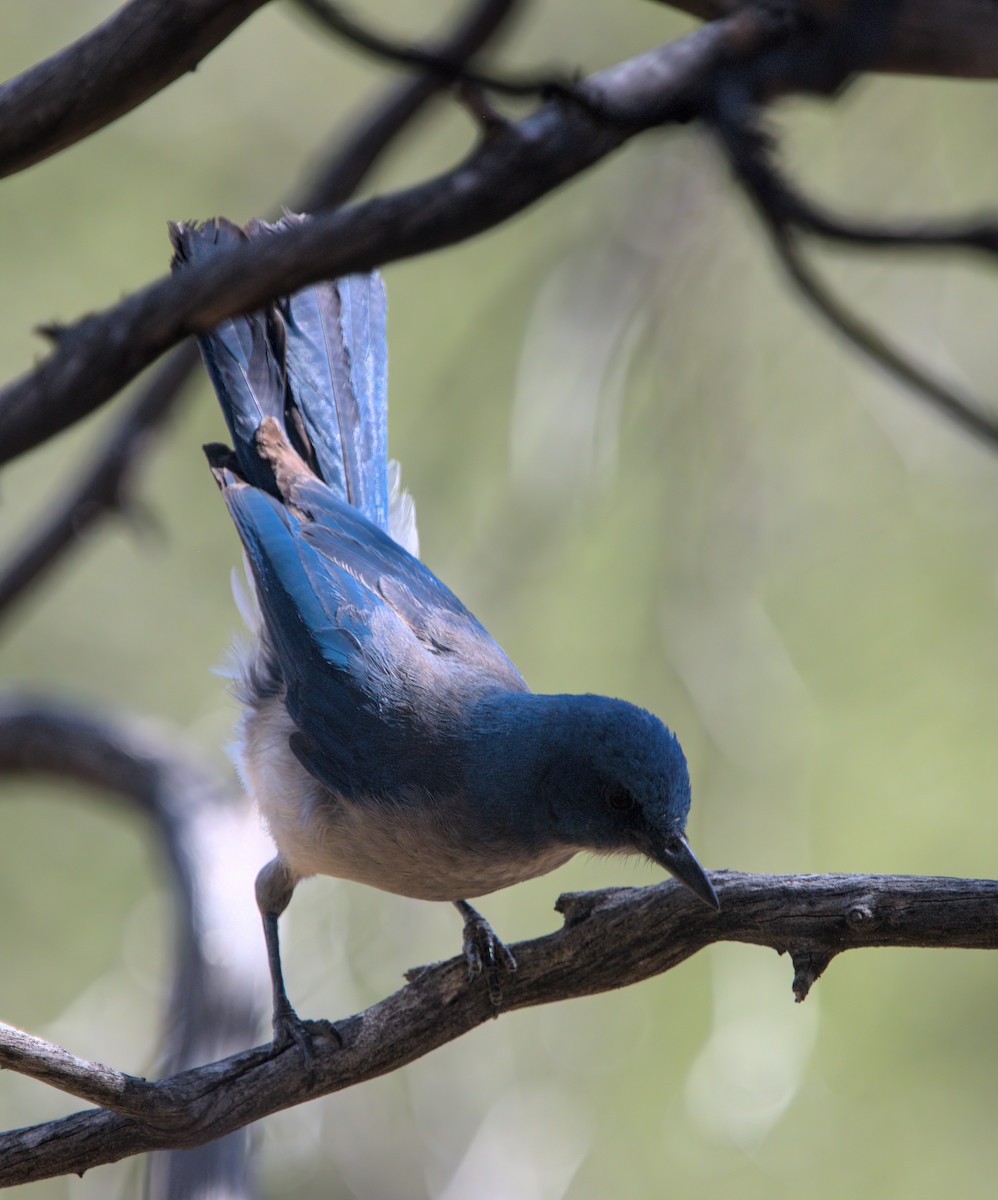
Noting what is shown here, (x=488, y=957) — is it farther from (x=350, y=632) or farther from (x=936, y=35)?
(x=936, y=35)

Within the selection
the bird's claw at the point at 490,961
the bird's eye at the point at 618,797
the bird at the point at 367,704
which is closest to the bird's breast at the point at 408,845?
the bird at the point at 367,704

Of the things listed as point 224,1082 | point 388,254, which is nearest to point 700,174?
point 388,254

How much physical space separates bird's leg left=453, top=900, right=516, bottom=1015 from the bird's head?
31 cm

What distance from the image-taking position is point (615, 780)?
2.79 m

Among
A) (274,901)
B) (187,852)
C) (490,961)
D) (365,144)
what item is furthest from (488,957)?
(365,144)

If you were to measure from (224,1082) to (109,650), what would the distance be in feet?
10.6

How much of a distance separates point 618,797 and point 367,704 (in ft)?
2.36

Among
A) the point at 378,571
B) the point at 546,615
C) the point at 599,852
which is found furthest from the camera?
the point at 546,615

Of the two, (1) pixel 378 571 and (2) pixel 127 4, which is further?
(1) pixel 378 571

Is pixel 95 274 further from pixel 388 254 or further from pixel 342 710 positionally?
pixel 388 254

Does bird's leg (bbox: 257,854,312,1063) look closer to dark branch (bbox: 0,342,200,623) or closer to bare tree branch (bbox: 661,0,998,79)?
dark branch (bbox: 0,342,200,623)

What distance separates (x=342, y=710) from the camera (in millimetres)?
3225

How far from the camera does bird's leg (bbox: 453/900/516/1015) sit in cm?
263

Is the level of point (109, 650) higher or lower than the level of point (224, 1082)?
higher
